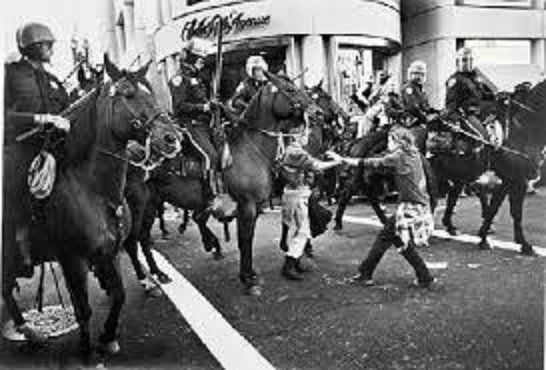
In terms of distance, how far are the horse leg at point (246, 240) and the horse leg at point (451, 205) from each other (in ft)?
6.93

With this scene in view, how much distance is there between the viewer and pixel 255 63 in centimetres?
538

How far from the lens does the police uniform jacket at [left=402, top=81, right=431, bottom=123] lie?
5145 mm

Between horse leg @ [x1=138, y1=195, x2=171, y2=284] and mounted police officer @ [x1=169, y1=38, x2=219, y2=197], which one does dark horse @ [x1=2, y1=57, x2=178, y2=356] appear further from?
horse leg @ [x1=138, y1=195, x2=171, y2=284]

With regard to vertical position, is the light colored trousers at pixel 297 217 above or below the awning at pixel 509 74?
below

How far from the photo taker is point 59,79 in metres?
4.77

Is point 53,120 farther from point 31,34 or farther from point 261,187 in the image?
point 261,187

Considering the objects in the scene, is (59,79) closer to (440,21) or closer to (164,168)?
(164,168)

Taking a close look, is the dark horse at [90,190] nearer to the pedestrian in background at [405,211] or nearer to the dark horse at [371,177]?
the pedestrian in background at [405,211]

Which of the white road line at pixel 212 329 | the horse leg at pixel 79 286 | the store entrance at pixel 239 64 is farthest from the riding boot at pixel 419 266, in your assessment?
the horse leg at pixel 79 286

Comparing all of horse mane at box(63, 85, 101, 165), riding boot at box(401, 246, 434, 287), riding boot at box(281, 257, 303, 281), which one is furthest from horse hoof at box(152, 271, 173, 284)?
riding boot at box(401, 246, 434, 287)

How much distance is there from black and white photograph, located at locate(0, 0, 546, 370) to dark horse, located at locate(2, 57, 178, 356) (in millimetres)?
15

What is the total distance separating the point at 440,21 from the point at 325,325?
2.50m

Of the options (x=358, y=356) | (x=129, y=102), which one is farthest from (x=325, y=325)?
Result: (x=129, y=102)

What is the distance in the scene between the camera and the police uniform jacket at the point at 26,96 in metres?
4.24
